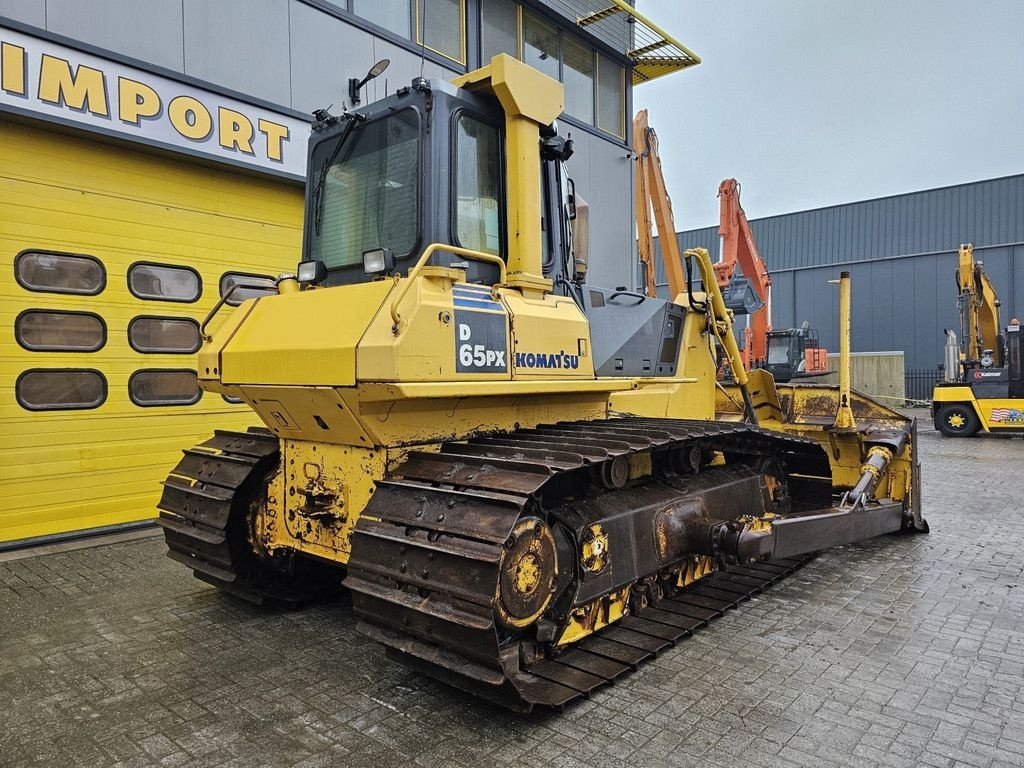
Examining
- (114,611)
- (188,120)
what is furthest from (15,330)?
(114,611)

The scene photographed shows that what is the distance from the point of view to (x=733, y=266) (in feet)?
58.9

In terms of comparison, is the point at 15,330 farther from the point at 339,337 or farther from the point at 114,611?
the point at 339,337

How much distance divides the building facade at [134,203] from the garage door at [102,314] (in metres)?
0.01

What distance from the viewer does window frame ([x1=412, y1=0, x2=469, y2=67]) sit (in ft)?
30.0

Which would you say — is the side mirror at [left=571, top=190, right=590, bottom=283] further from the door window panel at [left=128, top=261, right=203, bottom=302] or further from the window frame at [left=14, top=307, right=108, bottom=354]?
the window frame at [left=14, top=307, right=108, bottom=354]

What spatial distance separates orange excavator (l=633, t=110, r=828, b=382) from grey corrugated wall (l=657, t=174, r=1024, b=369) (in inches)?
228

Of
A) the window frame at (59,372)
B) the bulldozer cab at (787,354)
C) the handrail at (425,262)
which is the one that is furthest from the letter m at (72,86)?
the bulldozer cab at (787,354)

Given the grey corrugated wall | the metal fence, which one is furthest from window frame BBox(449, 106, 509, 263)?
the grey corrugated wall

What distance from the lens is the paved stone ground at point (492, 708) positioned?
3064 millimetres

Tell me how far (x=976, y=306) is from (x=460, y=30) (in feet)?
47.6

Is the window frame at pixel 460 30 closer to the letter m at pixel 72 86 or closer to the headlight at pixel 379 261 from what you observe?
the letter m at pixel 72 86

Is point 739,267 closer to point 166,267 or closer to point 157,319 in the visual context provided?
point 166,267

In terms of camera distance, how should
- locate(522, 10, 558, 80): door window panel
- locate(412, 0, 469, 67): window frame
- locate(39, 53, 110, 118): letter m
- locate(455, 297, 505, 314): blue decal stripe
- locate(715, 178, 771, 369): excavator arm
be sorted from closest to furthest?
locate(455, 297, 505, 314): blue decal stripe → locate(39, 53, 110, 118): letter m → locate(412, 0, 469, 67): window frame → locate(522, 10, 558, 80): door window panel → locate(715, 178, 771, 369): excavator arm

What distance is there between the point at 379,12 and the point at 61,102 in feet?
12.9
